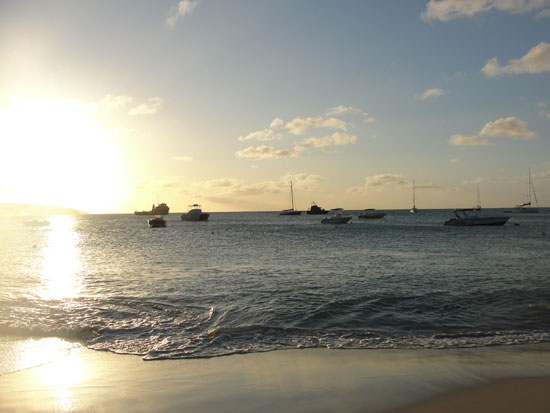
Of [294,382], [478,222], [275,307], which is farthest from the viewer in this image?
A: [478,222]

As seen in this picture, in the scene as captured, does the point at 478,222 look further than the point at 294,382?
Yes

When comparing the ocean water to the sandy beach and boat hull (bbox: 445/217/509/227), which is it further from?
boat hull (bbox: 445/217/509/227)

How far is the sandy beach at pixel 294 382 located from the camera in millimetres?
7082

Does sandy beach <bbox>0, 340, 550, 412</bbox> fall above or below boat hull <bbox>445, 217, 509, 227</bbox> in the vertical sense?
below

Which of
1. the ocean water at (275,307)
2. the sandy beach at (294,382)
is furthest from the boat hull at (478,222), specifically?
the sandy beach at (294,382)

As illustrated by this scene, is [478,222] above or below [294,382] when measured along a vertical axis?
above

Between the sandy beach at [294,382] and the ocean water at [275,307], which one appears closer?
the sandy beach at [294,382]

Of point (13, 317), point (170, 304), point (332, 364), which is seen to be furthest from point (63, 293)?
point (332, 364)

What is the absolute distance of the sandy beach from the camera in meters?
7.08

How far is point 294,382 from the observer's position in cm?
813

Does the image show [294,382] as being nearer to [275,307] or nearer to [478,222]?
[275,307]

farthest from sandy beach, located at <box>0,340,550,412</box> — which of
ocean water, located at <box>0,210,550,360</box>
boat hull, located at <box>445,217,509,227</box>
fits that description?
boat hull, located at <box>445,217,509,227</box>

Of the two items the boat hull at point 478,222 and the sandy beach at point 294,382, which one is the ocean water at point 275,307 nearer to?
the sandy beach at point 294,382

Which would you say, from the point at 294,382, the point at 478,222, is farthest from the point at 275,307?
the point at 478,222
